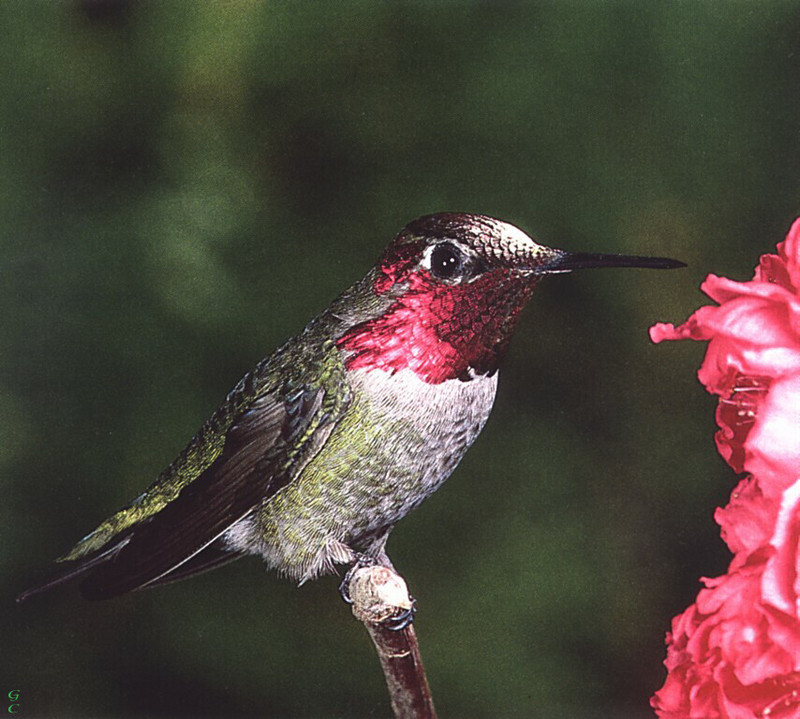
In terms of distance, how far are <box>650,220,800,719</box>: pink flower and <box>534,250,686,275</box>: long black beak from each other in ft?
0.69

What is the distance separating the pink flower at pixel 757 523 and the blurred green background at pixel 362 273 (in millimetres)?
382

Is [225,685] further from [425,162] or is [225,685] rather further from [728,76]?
[728,76]

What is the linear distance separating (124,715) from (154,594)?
115mm

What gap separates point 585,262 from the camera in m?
0.75

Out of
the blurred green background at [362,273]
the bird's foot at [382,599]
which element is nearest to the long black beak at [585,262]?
the blurred green background at [362,273]

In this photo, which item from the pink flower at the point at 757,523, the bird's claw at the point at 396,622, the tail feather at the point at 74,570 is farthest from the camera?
the tail feather at the point at 74,570

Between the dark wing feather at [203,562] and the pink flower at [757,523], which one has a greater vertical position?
the dark wing feather at [203,562]

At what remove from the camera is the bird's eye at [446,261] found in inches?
30.0

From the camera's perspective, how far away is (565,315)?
0.90 meters

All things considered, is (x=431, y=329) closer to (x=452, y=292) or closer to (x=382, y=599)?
(x=452, y=292)

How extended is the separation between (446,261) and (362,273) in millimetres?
123

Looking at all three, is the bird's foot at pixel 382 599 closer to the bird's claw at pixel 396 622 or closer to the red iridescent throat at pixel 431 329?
the bird's claw at pixel 396 622

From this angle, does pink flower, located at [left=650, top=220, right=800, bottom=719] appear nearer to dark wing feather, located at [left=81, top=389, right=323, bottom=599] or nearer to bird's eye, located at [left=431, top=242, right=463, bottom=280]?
bird's eye, located at [left=431, top=242, right=463, bottom=280]

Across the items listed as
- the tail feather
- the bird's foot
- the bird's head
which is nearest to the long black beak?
the bird's head
